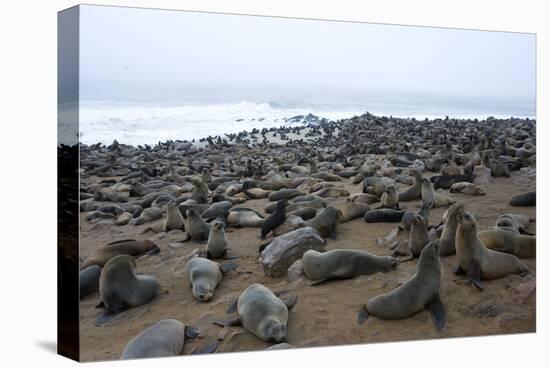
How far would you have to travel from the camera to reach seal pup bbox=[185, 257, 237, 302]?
7910 millimetres

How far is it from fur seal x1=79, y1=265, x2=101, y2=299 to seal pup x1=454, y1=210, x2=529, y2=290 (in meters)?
3.89

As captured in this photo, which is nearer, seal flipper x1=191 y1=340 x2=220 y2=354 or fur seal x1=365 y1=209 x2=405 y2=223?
seal flipper x1=191 y1=340 x2=220 y2=354

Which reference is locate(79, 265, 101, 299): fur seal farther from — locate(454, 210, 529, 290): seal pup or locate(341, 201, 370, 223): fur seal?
locate(454, 210, 529, 290): seal pup

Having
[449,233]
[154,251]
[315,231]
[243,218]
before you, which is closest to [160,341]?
[154,251]

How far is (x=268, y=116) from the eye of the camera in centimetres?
846

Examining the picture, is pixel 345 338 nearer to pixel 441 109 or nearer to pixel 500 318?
pixel 500 318

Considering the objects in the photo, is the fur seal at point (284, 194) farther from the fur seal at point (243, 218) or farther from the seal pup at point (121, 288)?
the seal pup at point (121, 288)

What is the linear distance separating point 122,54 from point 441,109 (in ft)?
12.2

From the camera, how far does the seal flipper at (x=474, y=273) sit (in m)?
8.77

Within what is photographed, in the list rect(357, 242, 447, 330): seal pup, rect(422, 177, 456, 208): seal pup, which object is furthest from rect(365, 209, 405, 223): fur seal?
rect(357, 242, 447, 330): seal pup

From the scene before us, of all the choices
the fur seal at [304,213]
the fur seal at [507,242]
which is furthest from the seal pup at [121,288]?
the fur seal at [507,242]

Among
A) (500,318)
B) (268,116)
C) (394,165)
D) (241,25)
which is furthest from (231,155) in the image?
(500,318)

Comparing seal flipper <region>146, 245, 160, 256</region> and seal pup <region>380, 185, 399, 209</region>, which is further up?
seal pup <region>380, 185, 399, 209</region>

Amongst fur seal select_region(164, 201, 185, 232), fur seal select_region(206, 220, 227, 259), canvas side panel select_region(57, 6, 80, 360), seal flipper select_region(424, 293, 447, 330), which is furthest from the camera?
seal flipper select_region(424, 293, 447, 330)
